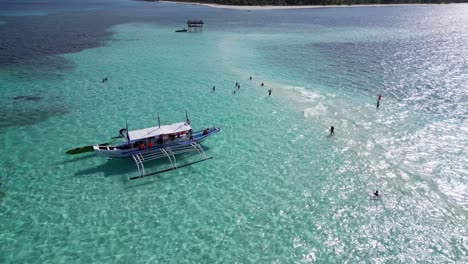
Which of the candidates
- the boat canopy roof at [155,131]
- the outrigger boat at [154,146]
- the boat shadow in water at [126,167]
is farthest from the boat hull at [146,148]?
the boat canopy roof at [155,131]

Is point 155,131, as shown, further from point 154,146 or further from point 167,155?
point 167,155

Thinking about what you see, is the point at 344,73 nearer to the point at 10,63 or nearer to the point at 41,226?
the point at 41,226

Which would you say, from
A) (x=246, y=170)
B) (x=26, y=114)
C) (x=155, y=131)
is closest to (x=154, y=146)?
(x=155, y=131)

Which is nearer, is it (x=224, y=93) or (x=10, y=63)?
(x=224, y=93)

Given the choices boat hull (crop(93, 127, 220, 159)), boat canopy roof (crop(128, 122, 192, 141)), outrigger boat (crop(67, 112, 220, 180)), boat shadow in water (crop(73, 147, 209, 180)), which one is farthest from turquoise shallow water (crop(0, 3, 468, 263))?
boat canopy roof (crop(128, 122, 192, 141))

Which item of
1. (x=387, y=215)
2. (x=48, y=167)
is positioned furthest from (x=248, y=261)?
(x=48, y=167)

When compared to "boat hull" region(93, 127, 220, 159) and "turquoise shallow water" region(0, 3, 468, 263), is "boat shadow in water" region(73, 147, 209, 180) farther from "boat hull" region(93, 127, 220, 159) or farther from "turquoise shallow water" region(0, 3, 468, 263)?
"boat hull" region(93, 127, 220, 159)
